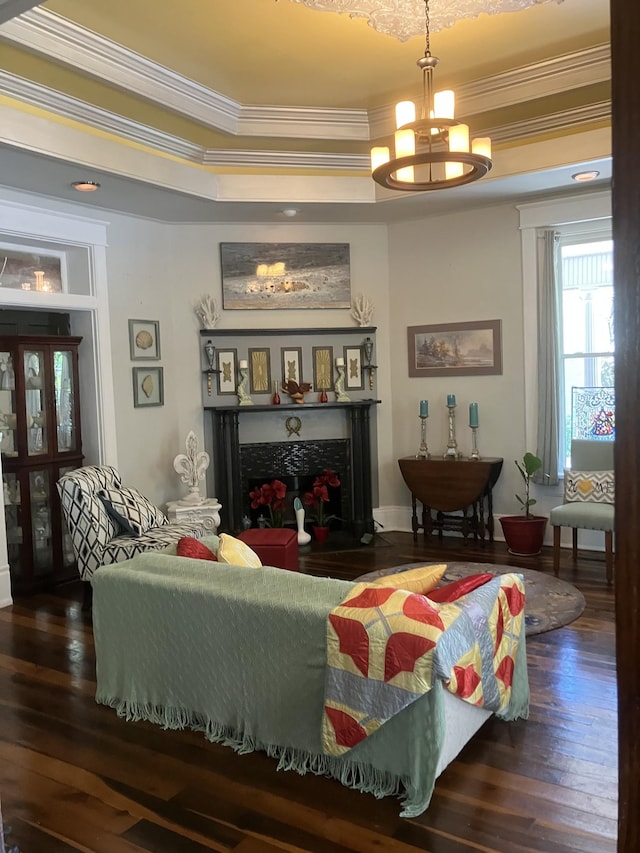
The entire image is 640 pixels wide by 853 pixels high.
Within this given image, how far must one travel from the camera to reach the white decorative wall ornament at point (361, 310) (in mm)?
6188

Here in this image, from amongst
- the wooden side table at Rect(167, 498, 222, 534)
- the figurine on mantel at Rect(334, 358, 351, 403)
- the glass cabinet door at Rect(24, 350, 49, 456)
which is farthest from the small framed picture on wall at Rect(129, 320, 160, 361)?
the figurine on mantel at Rect(334, 358, 351, 403)

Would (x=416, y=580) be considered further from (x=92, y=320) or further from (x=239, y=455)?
(x=92, y=320)

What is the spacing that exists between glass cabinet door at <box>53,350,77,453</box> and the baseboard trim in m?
0.94

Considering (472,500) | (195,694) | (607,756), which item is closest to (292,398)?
(472,500)

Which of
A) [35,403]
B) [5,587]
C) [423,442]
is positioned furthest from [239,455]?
[5,587]

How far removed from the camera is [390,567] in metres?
5.08

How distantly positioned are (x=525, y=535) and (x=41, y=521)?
3.59 meters

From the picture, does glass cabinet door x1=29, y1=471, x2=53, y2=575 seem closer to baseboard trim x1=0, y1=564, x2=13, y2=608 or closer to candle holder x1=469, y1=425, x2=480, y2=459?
baseboard trim x1=0, y1=564, x2=13, y2=608

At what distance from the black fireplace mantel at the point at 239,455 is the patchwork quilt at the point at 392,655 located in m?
3.54

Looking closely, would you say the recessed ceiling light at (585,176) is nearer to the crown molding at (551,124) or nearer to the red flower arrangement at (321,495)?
the crown molding at (551,124)

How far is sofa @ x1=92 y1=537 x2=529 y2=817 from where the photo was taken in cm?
233

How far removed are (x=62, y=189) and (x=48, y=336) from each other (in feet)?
3.34

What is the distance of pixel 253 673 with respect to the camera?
8.51 ft

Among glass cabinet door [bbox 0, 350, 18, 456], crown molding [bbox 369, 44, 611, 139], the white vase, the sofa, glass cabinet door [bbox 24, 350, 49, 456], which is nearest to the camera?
the sofa
